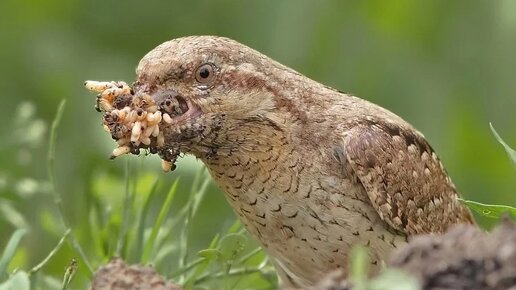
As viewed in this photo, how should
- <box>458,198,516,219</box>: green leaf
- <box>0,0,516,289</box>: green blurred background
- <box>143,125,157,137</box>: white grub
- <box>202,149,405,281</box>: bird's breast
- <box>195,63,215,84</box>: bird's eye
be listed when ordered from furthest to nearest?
1. <box>0,0,516,289</box>: green blurred background
2. <box>202,149,405,281</box>: bird's breast
3. <box>195,63,215,84</box>: bird's eye
4. <box>143,125,157,137</box>: white grub
5. <box>458,198,516,219</box>: green leaf

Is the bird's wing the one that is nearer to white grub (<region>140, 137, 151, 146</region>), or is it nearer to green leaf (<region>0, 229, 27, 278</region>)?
white grub (<region>140, 137, 151, 146</region>)

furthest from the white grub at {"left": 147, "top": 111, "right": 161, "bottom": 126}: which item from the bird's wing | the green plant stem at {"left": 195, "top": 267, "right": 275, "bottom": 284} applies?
the bird's wing

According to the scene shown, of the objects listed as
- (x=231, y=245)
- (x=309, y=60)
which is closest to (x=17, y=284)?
(x=231, y=245)

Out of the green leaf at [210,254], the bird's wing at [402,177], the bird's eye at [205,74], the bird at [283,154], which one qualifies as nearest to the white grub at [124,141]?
the bird at [283,154]

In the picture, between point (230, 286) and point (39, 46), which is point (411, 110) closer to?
point (39, 46)

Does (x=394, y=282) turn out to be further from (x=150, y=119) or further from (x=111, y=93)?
(x=111, y=93)

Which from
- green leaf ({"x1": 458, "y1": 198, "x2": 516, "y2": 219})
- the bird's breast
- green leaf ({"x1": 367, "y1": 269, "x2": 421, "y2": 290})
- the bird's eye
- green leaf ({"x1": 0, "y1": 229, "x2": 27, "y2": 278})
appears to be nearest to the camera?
green leaf ({"x1": 367, "y1": 269, "x2": 421, "y2": 290})
